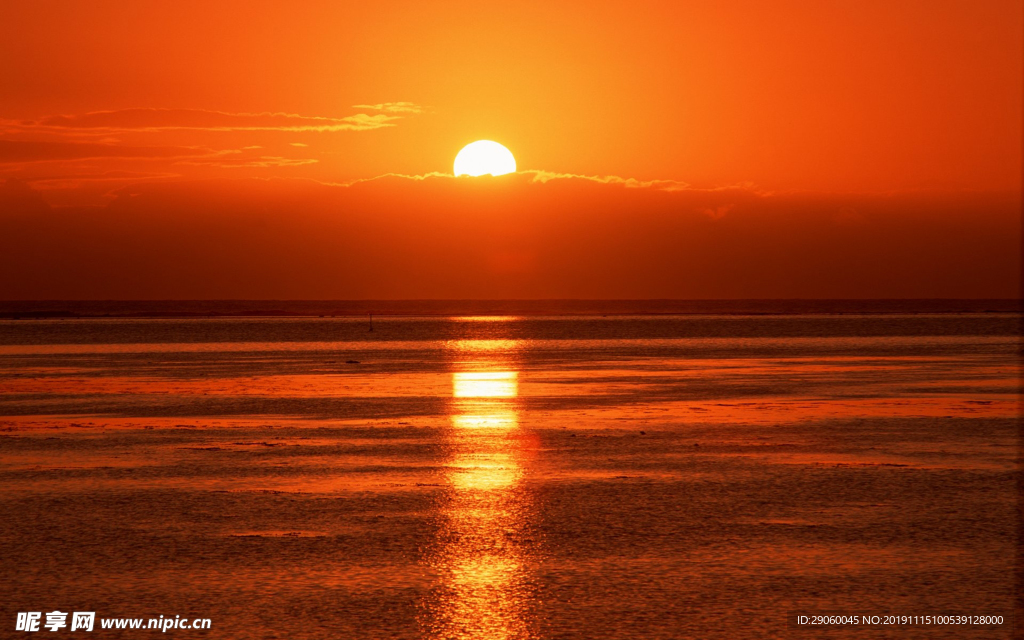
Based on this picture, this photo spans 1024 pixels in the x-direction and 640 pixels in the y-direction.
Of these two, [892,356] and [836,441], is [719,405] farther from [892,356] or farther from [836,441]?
[892,356]

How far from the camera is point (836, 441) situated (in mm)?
19641

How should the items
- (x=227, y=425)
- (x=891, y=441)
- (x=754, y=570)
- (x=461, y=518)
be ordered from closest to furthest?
(x=754, y=570)
(x=461, y=518)
(x=891, y=441)
(x=227, y=425)

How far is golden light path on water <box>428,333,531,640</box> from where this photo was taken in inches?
331

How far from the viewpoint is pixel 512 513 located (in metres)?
12.7

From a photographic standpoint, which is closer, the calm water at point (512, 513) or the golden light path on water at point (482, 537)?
the golden light path on water at point (482, 537)

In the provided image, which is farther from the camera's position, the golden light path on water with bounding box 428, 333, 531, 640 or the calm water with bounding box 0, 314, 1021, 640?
the calm water with bounding box 0, 314, 1021, 640

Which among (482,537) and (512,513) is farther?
(512,513)

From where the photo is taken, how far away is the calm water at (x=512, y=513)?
8820 mm

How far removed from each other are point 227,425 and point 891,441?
42.0ft

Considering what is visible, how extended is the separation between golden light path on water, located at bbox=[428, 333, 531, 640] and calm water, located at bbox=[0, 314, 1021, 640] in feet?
0.13

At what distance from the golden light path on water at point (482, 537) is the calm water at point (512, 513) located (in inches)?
1.5

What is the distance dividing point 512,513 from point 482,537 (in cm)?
133

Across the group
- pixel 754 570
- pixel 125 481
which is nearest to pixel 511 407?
pixel 125 481

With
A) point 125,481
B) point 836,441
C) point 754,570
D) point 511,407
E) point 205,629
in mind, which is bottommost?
point 205,629
